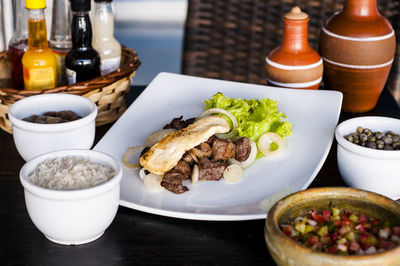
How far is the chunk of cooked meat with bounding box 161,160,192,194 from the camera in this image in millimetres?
1492

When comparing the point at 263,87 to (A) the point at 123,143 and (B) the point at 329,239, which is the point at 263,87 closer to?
(A) the point at 123,143

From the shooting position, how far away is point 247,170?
5.39 feet

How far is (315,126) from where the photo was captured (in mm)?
1880

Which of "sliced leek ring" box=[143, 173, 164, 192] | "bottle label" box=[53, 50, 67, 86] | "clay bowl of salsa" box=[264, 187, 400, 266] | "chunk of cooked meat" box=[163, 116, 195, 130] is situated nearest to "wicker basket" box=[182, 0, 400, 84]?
"bottle label" box=[53, 50, 67, 86]

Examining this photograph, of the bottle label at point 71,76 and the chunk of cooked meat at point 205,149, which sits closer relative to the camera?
the chunk of cooked meat at point 205,149

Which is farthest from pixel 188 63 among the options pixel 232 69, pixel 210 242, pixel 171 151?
pixel 210 242

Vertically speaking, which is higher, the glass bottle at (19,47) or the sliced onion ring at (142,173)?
the glass bottle at (19,47)

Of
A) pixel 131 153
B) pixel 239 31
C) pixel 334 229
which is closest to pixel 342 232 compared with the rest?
pixel 334 229

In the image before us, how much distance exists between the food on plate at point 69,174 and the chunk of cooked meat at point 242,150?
44cm

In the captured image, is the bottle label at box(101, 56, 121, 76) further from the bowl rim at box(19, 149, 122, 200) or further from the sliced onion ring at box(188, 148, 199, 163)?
the bowl rim at box(19, 149, 122, 200)

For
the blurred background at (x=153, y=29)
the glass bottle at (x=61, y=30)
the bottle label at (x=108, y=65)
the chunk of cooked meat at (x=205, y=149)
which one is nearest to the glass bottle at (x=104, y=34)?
the bottle label at (x=108, y=65)

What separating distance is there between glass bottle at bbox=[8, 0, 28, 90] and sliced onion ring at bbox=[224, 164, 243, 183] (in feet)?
2.78

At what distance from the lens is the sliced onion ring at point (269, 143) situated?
1720 mm

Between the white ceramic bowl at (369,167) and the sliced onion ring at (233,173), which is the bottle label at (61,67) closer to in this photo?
the sliced onion ring at (233,173)
